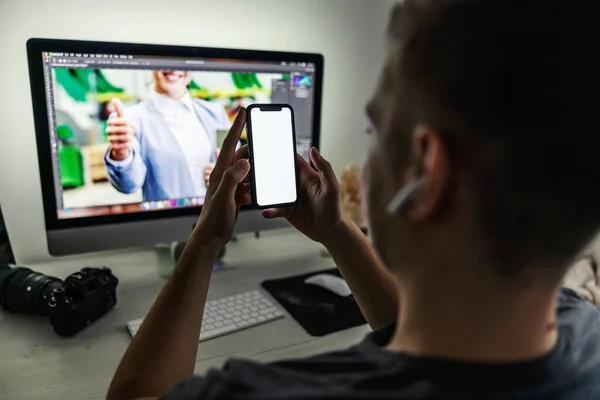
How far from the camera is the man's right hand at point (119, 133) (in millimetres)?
949

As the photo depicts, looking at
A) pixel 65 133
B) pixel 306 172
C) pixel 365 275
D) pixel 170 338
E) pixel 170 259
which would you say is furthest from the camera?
pixel 170 259

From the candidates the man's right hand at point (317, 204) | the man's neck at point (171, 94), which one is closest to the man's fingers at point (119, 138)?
the man's neck at point (171, 94)

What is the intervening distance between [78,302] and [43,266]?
1.10ft

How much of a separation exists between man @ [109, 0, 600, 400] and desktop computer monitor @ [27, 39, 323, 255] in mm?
604

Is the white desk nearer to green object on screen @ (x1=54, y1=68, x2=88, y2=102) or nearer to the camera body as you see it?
the camera body

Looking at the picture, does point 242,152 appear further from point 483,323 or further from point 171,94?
point 483,323

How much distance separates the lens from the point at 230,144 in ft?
2.35

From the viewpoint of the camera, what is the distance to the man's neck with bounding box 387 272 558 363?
0.40 m

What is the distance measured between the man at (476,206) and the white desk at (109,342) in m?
0.35

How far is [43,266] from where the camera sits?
1121mm

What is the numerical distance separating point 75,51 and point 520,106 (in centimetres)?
77

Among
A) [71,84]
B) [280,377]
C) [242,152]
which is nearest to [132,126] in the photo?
[71,84]

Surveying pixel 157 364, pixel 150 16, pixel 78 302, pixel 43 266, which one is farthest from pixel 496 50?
pixel 43 266

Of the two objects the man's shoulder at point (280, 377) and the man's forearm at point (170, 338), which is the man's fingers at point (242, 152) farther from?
the man's shoulder at point (280, 377)
